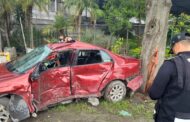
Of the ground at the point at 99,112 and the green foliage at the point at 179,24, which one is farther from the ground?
the green foliage at the point at 179,24


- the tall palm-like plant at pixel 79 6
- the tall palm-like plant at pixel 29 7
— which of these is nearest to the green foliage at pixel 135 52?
the tall palm-like plant at pixel 79 6

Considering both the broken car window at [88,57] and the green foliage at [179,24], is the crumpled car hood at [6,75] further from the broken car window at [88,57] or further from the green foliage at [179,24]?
the green foliage at [179,24]

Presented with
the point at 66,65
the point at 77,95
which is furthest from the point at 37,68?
the point at 77,95

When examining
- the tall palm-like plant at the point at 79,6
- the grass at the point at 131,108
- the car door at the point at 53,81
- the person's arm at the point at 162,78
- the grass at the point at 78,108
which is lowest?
the grass at the point at 131,108

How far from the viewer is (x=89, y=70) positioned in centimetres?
739

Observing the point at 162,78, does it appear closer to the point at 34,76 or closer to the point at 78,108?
the point at 34,76

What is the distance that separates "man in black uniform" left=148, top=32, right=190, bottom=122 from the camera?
326 centimetres

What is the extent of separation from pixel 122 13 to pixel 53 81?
6.21 metres

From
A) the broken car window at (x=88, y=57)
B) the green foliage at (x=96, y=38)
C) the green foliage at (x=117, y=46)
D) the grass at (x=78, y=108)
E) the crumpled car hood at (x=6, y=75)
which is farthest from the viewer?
the green foliage at (x=96, y=38)

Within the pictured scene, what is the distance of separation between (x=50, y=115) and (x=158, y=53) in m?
3.33

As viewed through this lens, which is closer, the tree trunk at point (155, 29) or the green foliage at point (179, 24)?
the tree trunk at point (155, 29)

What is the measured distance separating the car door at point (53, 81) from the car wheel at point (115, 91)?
3.32 feet

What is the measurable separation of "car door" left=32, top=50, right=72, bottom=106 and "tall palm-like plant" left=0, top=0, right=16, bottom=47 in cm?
536

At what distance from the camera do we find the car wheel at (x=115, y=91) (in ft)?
25.2
